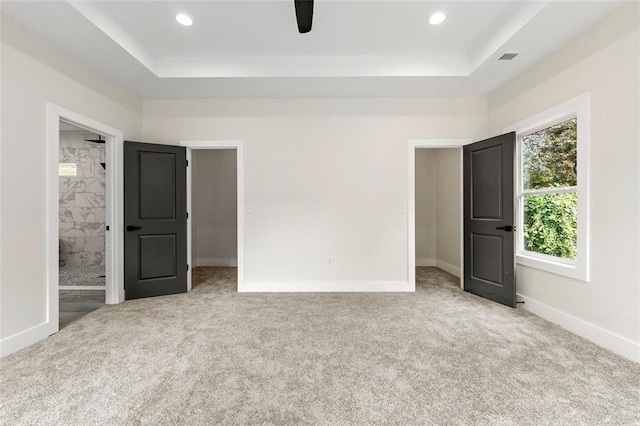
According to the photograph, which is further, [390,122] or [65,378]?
[390,122]

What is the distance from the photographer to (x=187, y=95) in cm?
379

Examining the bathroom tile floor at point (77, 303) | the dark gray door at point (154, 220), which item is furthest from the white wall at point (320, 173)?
the bathroom tile floor at point (77, 303)

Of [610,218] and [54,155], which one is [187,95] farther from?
[610,218]

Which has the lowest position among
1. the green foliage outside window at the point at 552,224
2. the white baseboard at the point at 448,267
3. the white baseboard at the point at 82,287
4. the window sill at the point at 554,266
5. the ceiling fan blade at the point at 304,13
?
the white baseboard at the point at 82,287

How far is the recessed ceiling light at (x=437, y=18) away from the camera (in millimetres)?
2510

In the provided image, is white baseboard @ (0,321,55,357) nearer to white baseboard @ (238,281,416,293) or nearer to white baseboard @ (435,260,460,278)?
white baseboard @ (238,281,416,293)

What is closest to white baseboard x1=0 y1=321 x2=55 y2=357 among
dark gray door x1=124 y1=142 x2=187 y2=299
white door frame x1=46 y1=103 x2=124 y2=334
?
white door frame x1=46 y1=103 x2=124 y2=334

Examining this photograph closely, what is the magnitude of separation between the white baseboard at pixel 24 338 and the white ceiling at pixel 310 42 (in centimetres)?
263

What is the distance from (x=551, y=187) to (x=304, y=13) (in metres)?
3.07

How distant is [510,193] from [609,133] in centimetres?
103

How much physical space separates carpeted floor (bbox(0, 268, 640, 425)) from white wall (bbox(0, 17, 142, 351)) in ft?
1.39

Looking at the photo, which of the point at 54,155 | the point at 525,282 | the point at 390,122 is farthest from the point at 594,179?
the point at 54,155

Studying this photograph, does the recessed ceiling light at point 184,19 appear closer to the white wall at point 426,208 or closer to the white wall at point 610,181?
the white wall at point 610,181

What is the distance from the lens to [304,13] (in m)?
2.12
